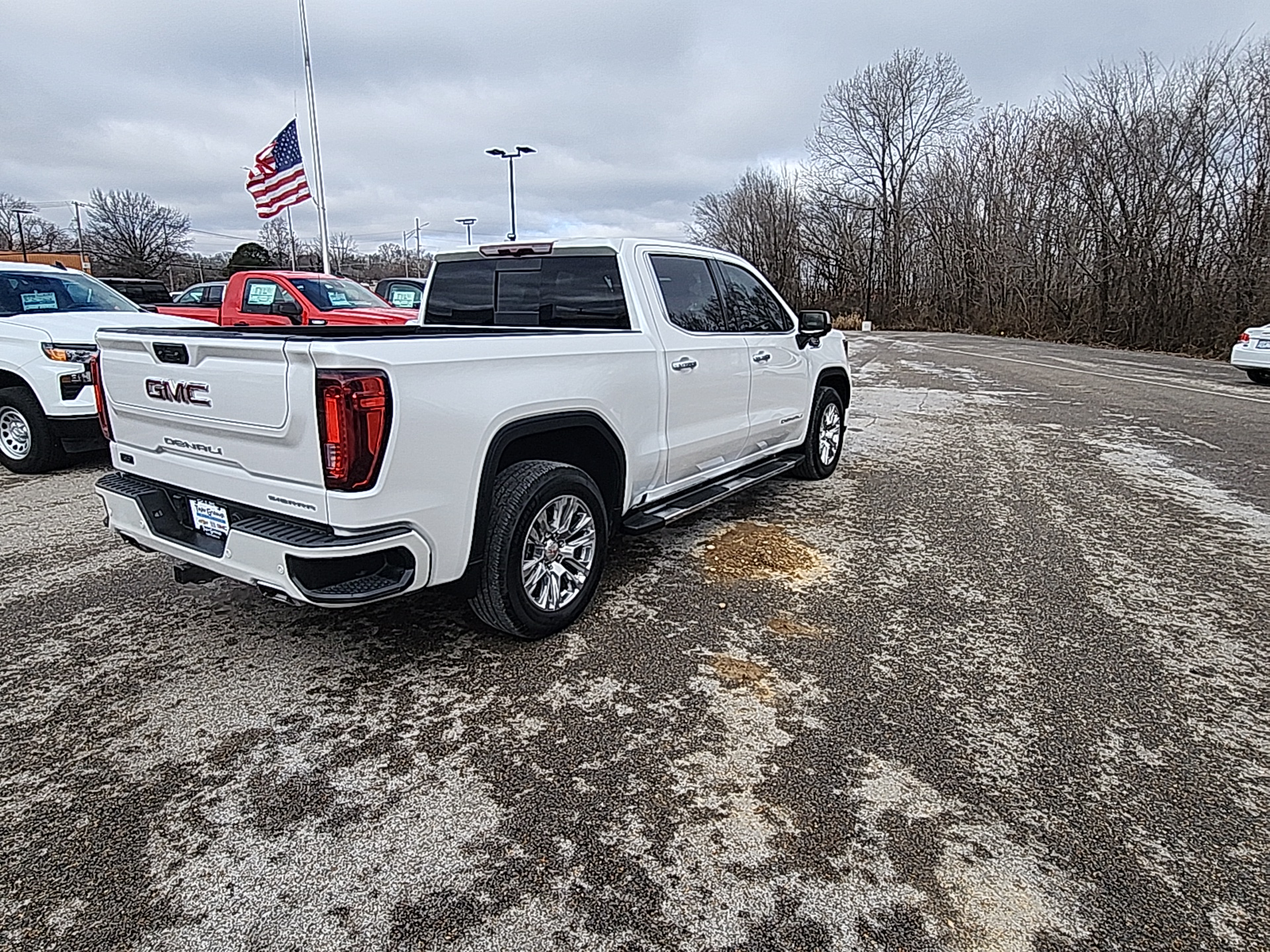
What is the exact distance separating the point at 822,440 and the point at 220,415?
189 inches

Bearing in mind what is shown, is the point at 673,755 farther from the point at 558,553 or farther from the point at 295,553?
the point at 295,553

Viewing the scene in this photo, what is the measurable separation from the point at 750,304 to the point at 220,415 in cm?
350

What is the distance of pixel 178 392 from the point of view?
316 centimetres

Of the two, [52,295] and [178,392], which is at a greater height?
[52,295]

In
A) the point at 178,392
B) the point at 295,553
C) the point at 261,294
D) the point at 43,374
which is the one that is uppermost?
the point at 261,294

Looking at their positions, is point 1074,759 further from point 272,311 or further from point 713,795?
point 272,311

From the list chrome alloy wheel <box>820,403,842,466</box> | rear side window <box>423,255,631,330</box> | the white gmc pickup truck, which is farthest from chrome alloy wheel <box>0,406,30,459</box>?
chrome alloy wheel <box>820,403,842,466</box>

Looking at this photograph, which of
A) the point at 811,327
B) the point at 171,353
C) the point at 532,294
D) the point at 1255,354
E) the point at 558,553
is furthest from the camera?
the point at 1255,354

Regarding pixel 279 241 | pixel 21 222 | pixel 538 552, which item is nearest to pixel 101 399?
pixel 538 552

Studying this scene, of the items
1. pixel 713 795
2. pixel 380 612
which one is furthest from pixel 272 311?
pixel 713 795

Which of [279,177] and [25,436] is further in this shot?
[279,177]

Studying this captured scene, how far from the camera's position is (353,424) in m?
2.68

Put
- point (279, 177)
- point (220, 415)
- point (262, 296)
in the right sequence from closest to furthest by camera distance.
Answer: point (220, 415) < point (262, 296) < point (279, 177)

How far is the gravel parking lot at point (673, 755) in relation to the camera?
2.13 meters
